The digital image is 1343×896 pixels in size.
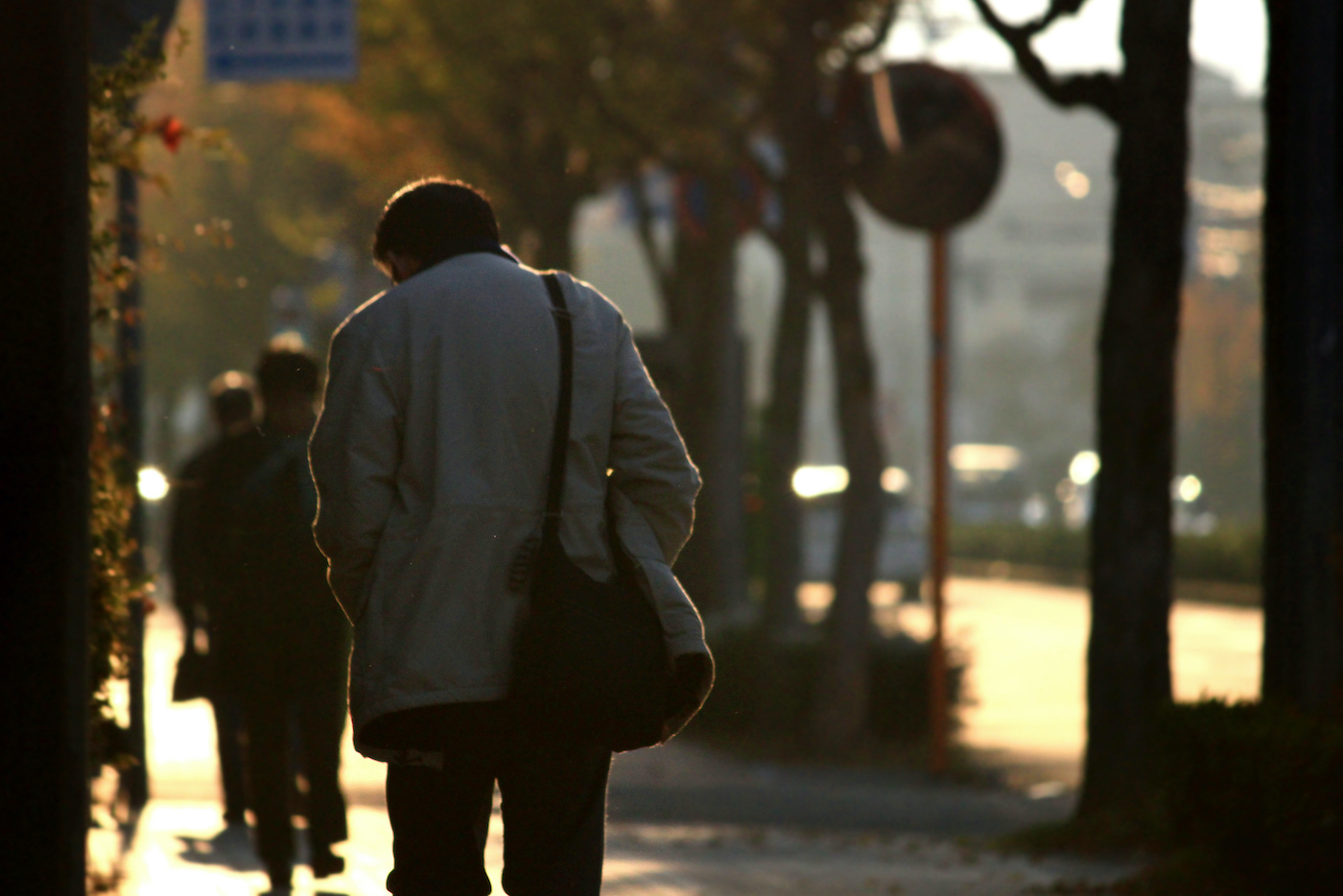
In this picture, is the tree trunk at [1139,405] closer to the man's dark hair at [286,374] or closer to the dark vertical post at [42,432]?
the man's dark hair at [286,374]

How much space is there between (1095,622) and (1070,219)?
8850 centimetres

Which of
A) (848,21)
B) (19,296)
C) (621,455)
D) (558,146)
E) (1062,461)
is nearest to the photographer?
(19,296)

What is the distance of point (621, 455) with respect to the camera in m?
3.60

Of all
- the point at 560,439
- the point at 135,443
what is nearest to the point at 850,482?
the point at 135,443

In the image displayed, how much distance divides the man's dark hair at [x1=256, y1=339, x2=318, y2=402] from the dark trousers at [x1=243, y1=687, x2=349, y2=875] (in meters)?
0.95

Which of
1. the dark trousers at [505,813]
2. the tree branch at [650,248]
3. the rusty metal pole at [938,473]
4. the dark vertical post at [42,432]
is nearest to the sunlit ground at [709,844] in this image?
the rusty metal pole at [938,473]

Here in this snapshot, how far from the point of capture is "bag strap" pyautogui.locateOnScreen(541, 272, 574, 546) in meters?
3.48

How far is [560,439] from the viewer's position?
11.5 feet

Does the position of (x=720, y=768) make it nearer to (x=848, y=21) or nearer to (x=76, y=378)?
(x=848, y=21)

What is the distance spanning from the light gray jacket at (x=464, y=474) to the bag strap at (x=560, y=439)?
11mm

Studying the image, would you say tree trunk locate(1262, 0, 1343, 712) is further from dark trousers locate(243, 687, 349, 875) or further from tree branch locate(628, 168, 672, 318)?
tree branch locate(628, 168, 672, 318)

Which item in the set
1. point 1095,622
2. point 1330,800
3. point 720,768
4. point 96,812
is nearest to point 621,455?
point 1330,800

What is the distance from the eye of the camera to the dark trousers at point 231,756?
7.60 meters

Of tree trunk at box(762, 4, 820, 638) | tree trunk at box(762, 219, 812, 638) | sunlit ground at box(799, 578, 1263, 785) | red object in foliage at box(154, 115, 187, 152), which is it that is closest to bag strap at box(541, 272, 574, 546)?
red object in foliage at box(154, 115, 187, 152)
